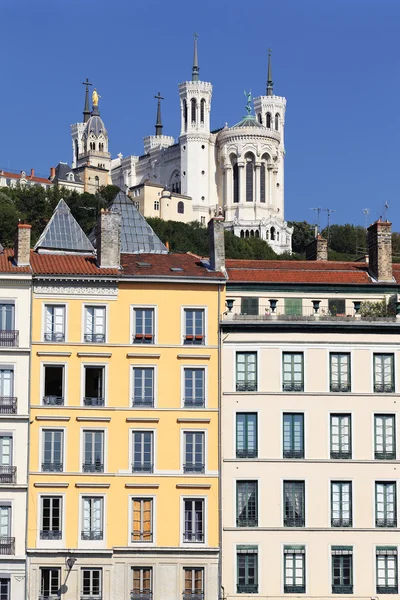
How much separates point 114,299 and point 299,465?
10.5 m

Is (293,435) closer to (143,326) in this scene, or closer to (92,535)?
(143,326)

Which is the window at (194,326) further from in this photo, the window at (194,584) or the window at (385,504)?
the window at (385,504)

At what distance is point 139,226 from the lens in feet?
224

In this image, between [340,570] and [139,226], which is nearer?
[340,570]

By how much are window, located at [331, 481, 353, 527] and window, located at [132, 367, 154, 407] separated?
8.47 metres

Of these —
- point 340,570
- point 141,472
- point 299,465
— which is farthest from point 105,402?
point 340,570

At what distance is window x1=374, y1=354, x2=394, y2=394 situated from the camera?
57.2 meters

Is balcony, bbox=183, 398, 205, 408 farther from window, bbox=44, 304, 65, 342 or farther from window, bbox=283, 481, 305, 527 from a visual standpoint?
window, bbox=44, 304, 65, 342

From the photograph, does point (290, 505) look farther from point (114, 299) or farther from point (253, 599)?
point (114, 299)

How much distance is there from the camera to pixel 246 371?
5716 cm

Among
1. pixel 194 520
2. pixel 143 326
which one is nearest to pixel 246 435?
pixel 194 520

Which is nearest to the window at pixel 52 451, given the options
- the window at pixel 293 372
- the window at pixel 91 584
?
the window at pixel 91 584

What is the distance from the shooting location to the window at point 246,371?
5684 cm

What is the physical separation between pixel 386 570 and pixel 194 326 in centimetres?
1293
